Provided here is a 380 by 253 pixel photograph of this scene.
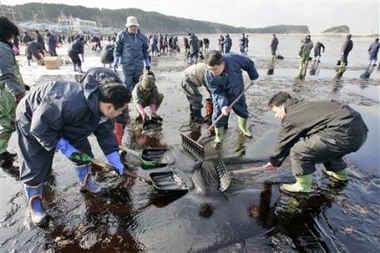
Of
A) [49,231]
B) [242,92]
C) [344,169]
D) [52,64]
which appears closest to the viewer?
[49,231]

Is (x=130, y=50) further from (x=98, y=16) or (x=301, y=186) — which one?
(x=98, y=16)

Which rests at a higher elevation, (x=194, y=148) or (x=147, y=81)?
(x=147, y=81)

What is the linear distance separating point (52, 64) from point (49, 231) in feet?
40.6

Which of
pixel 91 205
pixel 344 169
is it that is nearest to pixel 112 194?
pixel 91 205

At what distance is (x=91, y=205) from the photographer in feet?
11.0

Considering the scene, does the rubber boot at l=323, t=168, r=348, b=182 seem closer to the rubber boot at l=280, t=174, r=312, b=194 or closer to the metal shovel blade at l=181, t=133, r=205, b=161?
the rubber boot at l=280, t=174, r=312, b=194

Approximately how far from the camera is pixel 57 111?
252 centimetres

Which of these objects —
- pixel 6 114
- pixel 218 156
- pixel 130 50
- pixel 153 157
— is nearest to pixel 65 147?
pixel 153 157

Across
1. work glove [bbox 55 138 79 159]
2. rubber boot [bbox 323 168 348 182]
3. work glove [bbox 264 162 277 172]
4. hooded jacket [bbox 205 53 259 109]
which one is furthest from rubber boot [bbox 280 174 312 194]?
work glove [bbox 55 138 79 159]

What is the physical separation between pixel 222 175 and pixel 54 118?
83.5 inches

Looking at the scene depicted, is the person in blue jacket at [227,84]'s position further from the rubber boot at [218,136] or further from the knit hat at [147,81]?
the knit hat at [147,81]

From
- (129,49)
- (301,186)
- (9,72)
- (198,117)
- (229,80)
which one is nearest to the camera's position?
(301,186)

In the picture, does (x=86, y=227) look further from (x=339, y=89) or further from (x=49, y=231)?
(x=339, y=89)

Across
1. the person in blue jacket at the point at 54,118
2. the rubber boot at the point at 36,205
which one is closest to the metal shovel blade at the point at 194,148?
the person in blue jacket at the point at 54,118
